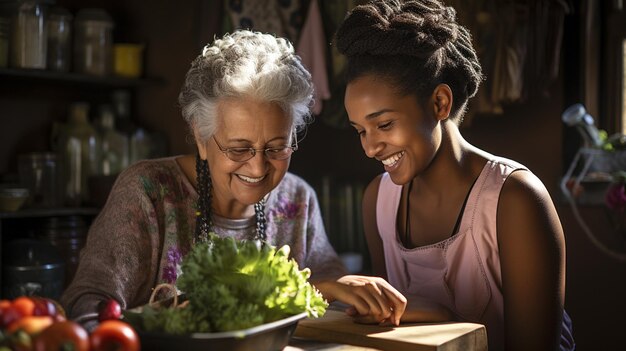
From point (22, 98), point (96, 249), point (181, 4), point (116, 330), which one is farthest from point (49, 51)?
point (116, 330)

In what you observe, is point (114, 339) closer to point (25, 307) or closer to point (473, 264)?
point (25, 307)

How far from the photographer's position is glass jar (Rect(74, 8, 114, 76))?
4250 millimetres

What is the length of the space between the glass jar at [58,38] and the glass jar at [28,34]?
0.39ft

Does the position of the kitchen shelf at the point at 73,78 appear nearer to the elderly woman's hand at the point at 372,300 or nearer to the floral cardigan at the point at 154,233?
the floral cardigan at the point at 154,233

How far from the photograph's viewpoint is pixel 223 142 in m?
1.99

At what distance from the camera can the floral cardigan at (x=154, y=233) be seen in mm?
1898

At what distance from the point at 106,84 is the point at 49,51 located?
18.7 inches

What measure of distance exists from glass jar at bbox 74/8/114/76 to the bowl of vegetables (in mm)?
3177

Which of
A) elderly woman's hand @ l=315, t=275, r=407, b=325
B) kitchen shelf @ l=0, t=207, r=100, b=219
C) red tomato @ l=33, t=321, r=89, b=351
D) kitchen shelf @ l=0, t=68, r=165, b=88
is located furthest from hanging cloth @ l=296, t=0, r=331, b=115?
red tomato @ l=33, t=321, r=89, b=351

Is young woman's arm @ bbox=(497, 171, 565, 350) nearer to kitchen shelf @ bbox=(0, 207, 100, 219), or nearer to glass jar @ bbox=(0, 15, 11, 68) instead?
kitchen shelf @ bbox=(0, 207, 100, 219)

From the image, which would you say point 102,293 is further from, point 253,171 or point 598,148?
point 598,148

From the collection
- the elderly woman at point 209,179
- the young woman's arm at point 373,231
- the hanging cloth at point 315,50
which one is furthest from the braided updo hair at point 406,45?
the hanging cloth at point 315,50

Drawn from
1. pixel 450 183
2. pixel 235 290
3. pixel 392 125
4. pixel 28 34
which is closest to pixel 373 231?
pixel 450 183

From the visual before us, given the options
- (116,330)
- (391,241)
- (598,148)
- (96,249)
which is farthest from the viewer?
(598,148)
